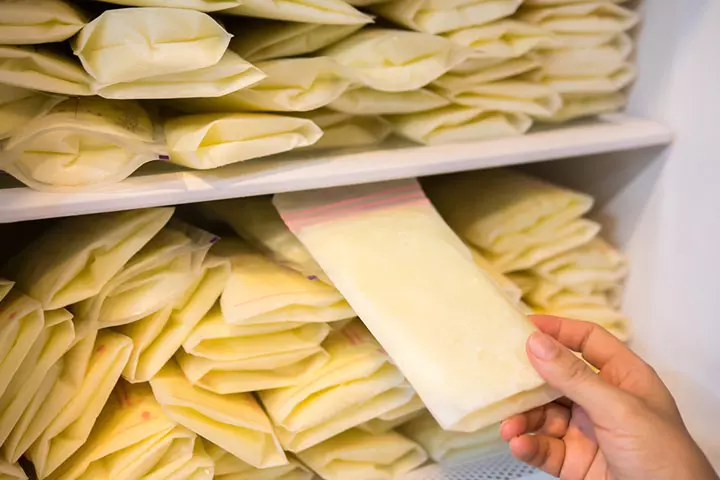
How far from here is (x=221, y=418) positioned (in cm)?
64

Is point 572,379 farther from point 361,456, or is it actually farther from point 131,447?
point 131,447

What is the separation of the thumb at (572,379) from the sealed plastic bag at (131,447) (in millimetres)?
349

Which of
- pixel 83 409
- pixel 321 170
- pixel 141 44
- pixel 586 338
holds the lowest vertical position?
pixel 83 409

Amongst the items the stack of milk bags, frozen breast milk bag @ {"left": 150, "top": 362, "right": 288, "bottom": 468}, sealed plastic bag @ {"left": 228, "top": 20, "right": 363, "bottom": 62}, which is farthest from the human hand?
sealed plastic bag @ {"left": 228, "top": 20, "right": 363, "bottom": 62}

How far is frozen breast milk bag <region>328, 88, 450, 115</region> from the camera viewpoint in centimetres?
66

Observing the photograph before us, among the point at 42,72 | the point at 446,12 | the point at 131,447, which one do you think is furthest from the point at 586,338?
the point at 42,72

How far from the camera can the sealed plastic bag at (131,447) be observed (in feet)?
2.04

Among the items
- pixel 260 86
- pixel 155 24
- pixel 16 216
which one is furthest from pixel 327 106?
pixel 16 216

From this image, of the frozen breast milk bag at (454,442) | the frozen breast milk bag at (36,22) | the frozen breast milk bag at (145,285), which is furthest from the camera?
the frozen breast milk bag at (454,442)

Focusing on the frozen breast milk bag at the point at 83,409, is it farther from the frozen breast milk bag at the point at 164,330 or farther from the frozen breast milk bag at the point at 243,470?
the frozen breast milk bag at the point at 243,470

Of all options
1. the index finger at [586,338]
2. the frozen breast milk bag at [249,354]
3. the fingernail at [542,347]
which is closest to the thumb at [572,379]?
the fingernail at [542,347]

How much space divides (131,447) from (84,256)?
19 centimetres

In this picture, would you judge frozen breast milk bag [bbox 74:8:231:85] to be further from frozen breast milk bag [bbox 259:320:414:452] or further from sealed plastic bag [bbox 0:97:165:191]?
frozen breast milk bag [bbox 259:320:414:452]

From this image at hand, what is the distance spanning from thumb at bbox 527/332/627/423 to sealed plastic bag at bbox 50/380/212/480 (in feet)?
1.15
